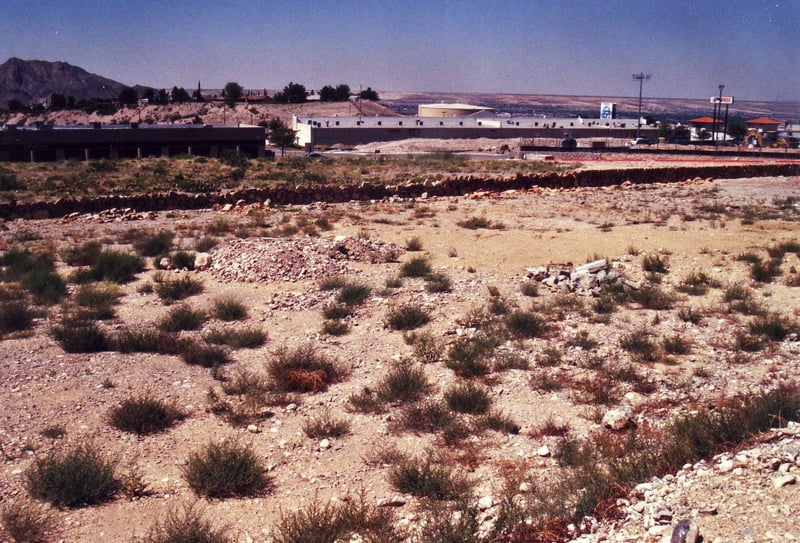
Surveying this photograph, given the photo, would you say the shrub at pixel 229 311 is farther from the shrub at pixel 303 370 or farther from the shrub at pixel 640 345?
the shrub at pixel 640 345

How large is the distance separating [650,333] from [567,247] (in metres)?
7.89

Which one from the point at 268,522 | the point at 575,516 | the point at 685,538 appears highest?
the point at 685,538

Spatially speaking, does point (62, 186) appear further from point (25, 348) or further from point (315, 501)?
point (315, 501)

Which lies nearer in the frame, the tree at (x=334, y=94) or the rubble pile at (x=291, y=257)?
the rubble pile at (x=291, y=257)

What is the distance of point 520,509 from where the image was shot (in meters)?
6.43

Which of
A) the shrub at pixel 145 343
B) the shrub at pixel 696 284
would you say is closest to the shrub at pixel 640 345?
the shrub at pixel 696 284

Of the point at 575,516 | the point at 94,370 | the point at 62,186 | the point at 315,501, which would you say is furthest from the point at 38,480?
the point at 62,186

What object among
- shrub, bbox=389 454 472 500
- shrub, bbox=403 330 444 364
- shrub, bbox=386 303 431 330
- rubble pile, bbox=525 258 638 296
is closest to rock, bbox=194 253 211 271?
shrub, bbox=386 303 431 330

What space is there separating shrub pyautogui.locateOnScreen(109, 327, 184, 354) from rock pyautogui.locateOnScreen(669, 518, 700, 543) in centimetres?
810

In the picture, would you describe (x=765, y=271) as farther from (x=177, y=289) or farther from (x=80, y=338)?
(x=80, y=338)

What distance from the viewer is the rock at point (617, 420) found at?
8.50m

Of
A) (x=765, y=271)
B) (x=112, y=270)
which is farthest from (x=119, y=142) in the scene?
(x=765, y=271)

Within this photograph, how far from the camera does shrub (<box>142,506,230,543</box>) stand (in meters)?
6.11

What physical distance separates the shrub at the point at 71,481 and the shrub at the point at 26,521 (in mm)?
159
